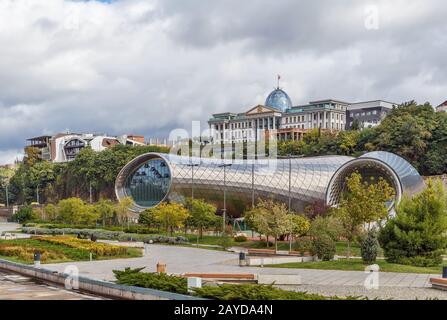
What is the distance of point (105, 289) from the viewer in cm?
1680

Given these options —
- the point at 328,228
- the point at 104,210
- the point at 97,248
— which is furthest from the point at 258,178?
the point at 97,248

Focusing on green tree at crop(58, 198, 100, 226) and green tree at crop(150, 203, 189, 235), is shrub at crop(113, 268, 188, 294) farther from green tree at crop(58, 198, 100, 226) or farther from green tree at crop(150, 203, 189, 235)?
green tree at crop(58, 198, 100, 226)

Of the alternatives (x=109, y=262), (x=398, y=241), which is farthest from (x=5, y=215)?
(x=398, y=241)

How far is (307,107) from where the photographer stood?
440 feet

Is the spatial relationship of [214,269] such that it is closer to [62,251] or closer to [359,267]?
[359,267]

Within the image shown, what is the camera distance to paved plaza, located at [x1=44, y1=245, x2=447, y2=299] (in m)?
17.7

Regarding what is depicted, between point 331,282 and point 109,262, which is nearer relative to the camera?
point 331,282

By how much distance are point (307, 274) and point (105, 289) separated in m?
9.07

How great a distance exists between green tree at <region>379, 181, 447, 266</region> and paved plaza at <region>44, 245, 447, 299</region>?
3583 millimetres

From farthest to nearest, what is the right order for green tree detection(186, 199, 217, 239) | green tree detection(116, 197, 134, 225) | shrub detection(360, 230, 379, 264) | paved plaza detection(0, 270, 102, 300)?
green tree detection(116, 197, 134, 225) → green tree detection(186, 199, 217, 239) → shrub detection(360, 230, 379, 264) → paved plaza detection(0, 270, 102, 300)

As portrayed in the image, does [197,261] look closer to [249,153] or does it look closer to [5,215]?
[249,153]

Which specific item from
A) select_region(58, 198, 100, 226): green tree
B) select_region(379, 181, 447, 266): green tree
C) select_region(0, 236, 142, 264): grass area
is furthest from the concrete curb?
select_region(58, 198, 100, 226): green tree
